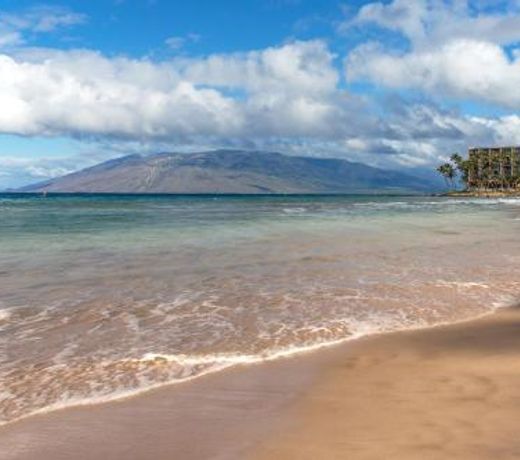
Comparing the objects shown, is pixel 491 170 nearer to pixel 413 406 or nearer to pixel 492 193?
pixel 492 193

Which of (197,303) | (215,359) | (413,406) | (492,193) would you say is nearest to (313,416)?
(413,406)

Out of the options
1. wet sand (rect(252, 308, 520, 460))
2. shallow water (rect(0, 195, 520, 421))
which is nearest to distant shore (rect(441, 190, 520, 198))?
shallow water (rect(0, 195, 520, 421))

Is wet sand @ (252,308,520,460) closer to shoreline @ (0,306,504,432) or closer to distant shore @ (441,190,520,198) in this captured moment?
shoreline @ (0,306,504,432)

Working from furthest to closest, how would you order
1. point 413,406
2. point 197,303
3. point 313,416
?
point 197,303
point 413,406
point 313,416

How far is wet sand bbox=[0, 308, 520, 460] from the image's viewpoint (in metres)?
5.81

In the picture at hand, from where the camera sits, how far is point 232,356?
31.0ft

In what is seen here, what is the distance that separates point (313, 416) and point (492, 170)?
672ft

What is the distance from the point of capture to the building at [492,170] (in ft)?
633

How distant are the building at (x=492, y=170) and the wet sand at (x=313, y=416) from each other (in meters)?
197

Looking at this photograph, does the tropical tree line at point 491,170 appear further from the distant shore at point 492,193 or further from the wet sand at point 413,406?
the wet sand at point 413,406

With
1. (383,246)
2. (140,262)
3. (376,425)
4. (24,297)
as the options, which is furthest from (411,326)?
(383,246)

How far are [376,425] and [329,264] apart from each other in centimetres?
1488

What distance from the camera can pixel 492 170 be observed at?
195 m

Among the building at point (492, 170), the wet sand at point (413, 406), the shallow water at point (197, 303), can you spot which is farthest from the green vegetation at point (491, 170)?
the wet sand at point (413, 406)
